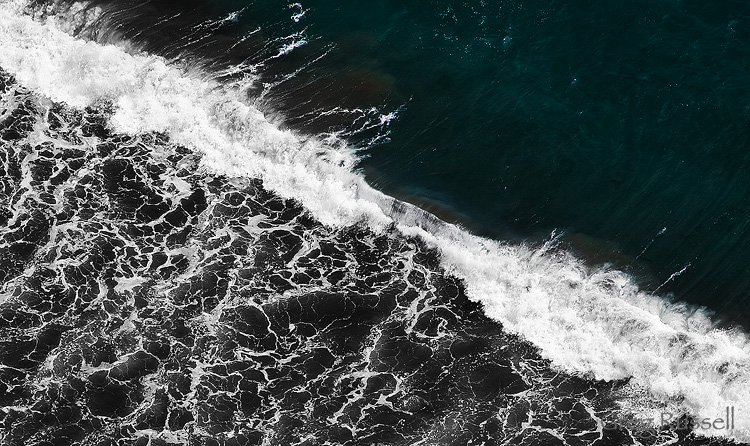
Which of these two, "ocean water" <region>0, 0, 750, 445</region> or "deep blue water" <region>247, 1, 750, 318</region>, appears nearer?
"ocean water" <region>0, 0, 750, 445</region>

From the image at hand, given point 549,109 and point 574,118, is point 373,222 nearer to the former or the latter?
point 549,109

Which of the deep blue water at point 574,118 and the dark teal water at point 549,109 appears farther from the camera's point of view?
the dark teal water at point 549,109

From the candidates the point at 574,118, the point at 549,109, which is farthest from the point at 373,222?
the point at 574,118

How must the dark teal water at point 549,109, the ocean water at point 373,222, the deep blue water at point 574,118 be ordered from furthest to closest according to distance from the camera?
the dark teal water at point 549,109 < the deep blue water at point 574,118 < the ocean water at point 373,222

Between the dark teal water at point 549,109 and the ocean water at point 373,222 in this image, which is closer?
the ocean water at point 373,222

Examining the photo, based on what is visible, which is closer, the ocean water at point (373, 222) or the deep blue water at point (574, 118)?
the ocean water at point (373, 222)

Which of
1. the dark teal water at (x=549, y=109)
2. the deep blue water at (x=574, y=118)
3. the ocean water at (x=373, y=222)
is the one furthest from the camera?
the dark teal water at (x=549, y=109)
